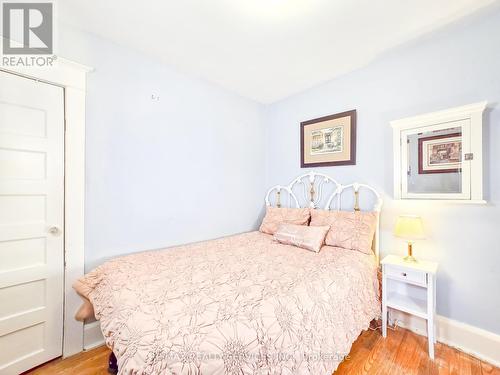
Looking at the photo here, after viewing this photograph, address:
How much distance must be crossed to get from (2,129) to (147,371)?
182 cm

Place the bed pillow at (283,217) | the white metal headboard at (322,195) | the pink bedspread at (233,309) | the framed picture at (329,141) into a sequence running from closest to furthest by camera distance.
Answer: the pink bedspread at (233,309), the white metal headboard at (322,195), the framed picture at (329,141), the bed pillow at (283,217)

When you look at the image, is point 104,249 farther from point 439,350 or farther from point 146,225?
point 439,350

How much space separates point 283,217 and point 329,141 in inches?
42.4

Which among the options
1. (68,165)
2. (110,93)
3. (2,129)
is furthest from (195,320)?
(110,93)

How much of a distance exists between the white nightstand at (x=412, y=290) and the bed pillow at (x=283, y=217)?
91 centimetres

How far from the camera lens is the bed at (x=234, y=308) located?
0.88 metres

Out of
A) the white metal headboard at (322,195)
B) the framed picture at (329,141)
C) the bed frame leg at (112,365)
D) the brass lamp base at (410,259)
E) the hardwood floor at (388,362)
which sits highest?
the framed picture at (329,141)

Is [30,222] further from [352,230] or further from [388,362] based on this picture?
[388,362]

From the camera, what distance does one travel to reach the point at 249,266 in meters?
1.67

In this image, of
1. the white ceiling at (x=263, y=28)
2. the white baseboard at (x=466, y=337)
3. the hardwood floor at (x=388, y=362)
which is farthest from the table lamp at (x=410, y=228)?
the white ceiling at (x=263, y=28)

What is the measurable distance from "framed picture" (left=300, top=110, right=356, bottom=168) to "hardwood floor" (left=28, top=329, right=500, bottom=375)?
5.62ft

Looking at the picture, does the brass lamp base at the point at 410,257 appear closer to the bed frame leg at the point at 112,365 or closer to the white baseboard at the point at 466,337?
the white baseboard at the point at 466,337

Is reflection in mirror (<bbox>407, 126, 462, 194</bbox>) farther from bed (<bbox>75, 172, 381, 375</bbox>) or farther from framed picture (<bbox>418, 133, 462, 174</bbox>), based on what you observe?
bed (<bbox>75, 172, 381, 375</bbox>)

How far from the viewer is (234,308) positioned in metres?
1.08
